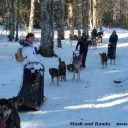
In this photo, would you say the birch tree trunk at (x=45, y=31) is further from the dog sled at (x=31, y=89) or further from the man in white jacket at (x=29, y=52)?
the man in white jacket at (x=29, y=52)

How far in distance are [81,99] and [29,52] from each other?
7.96 ft

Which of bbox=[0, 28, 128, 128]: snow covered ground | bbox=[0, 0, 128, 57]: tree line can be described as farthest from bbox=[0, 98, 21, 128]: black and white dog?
bbox=[0, 0, 128, 57]: tree line

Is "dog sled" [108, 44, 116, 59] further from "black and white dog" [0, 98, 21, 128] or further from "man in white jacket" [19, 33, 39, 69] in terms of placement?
"black and white dog" [0, 98, 21, 128]

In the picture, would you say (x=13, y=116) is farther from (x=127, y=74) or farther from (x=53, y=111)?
(x=127, y=74)

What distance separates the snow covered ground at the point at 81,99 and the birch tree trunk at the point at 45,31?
74.0 inches

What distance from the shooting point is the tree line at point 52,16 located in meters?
21.5

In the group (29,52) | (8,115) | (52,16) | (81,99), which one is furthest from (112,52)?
(8,115)

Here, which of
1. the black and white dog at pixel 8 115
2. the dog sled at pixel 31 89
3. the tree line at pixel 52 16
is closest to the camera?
the black and white dog at pixel 8 115

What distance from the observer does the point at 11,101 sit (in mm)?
6984

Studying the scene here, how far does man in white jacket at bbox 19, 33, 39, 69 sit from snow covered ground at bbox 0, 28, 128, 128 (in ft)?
3.87

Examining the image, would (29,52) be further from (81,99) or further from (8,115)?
(8,115)

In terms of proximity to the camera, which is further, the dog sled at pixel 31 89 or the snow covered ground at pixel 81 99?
the dog sled at pixel 31 89

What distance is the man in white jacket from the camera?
10.2 meters

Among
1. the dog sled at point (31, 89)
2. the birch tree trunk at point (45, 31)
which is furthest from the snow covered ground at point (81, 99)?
the birch tree trunk at point (45, 31)
